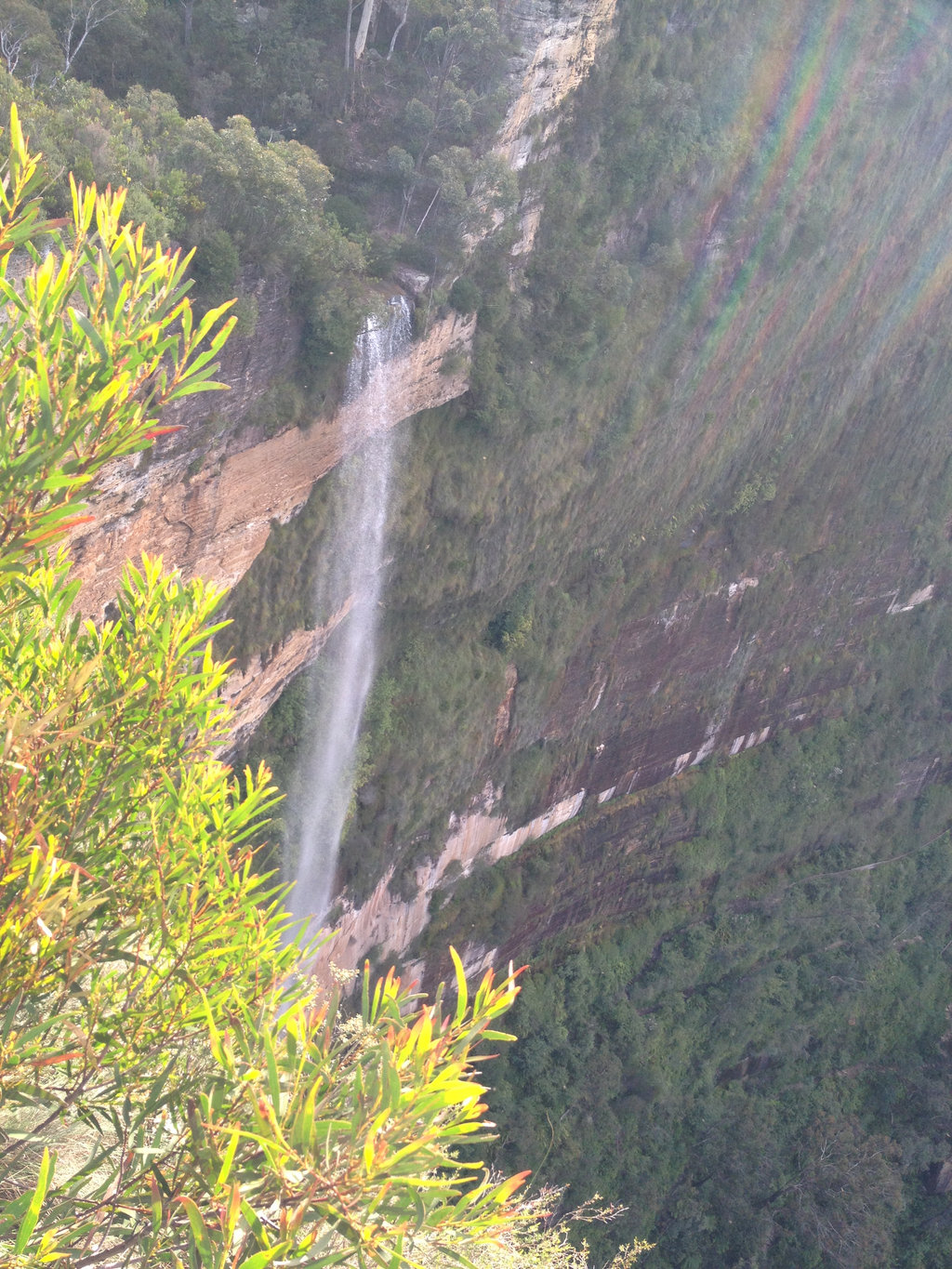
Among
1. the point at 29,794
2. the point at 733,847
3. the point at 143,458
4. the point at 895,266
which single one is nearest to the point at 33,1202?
the point at 29,794

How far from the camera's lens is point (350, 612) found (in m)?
13.0

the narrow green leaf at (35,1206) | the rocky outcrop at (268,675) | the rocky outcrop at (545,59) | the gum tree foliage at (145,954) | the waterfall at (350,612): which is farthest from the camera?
the rocky outcrop at (545,59)

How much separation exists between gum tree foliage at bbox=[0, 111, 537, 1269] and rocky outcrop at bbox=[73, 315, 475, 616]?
4700 millimetres

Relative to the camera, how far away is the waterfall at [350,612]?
11617 mm

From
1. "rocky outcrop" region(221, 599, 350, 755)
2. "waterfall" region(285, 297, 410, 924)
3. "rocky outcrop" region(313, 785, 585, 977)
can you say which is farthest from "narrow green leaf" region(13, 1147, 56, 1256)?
"rocky outcrop" region(313, 785, 585, 977)

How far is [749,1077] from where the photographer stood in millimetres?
21672

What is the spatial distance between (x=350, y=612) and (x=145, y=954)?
352 inches

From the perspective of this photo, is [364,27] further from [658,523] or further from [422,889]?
[422,889]

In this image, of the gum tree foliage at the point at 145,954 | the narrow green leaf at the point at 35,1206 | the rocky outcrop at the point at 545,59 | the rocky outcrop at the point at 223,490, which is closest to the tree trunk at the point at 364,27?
the rocky outcrop at the point at 545,59

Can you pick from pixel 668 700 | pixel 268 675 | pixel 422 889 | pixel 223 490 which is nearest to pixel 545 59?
pixel 223 490

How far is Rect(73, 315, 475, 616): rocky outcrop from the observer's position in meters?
8.99

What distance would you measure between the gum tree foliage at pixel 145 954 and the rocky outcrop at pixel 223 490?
470 cm

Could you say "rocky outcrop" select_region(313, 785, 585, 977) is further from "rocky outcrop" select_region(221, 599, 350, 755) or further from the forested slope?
"rocky outcrop" select_region(221, 599, 350, 755)

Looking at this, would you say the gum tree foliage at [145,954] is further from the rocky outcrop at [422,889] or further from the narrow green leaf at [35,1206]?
the rocky outcrop at [422,889]
